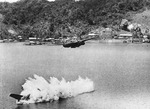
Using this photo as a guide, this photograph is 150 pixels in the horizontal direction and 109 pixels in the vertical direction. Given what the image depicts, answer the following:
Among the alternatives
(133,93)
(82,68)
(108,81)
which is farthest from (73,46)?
(133,93)

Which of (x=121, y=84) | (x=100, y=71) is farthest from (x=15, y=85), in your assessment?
(x=100, y=71)

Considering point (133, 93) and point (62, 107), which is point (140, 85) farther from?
point (62, 107)

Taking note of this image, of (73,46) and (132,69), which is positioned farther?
(73,46)

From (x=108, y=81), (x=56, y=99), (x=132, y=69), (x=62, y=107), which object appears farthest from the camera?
(x=132, y=69)

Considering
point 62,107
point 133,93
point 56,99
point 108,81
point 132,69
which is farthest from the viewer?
point 132,69

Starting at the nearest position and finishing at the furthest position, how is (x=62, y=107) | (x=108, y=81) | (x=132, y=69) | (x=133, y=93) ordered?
(x=62, y=107) < (x=133, y=93) < (x=108, y=81) < (x=132, y=69)

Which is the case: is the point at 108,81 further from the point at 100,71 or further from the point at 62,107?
the point at 62,107

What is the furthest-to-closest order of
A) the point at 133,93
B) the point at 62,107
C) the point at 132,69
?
the point at 132,69, the point at 133,93, the point at 62,107

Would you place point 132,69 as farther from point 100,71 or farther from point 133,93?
point 133,93

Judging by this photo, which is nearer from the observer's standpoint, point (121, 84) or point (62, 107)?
point (62, 107)
